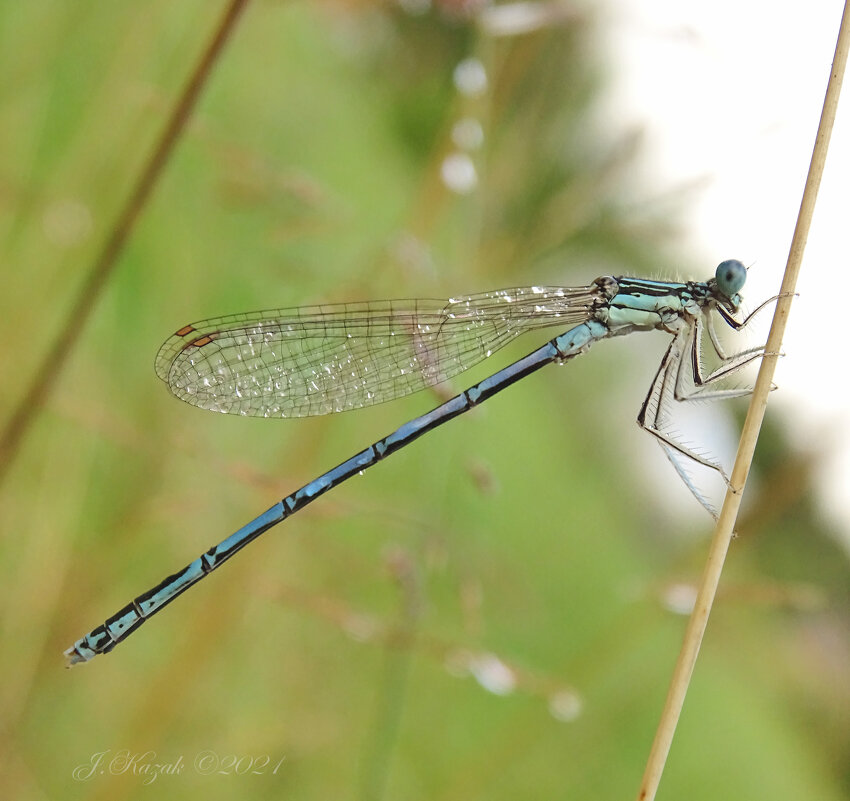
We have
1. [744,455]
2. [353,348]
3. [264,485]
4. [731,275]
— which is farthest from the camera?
[353,348]

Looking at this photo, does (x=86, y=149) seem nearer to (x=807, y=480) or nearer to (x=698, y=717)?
(x=807, y=480)

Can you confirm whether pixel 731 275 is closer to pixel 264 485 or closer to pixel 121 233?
pixel 264 485

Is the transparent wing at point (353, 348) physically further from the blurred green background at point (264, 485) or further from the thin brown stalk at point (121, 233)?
the thin brown stalk at point (121, 233)

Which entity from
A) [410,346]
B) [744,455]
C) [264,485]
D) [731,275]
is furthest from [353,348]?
[744,455]

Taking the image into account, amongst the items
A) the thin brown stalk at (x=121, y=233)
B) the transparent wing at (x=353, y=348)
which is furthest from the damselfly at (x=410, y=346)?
the thin brown stalk at (x=121, y=233)

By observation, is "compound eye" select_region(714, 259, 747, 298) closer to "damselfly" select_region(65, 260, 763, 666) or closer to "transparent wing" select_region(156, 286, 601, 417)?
"damselfly" select_region(65, 260, 763, 666)

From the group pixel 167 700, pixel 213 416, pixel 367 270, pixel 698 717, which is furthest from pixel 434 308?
pixel 698 717
